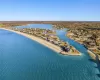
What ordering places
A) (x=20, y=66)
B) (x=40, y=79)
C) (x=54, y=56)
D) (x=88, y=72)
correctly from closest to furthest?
(x=40, y=79) < (x=88, y=72) < (x=20, y=66) < (x=54, y=56)

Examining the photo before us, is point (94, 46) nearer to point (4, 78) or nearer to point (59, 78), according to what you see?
point (59, 78)

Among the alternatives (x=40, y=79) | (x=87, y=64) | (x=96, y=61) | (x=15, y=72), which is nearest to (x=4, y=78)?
(x=15, y=72)

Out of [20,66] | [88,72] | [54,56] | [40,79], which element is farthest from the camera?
[54,56]

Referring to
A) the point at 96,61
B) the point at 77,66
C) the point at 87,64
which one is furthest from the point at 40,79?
the point at 96,61

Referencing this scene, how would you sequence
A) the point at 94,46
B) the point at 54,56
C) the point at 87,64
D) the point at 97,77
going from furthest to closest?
the point at 94,46, the point at 54,56, the point at 87,64, the point at 97,77

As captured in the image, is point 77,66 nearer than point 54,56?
Yes

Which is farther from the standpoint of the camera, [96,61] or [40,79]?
[96,61]

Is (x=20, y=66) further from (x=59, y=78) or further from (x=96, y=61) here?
(x=96, y=61)

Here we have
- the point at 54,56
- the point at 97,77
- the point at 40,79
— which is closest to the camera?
the point at 40,79
